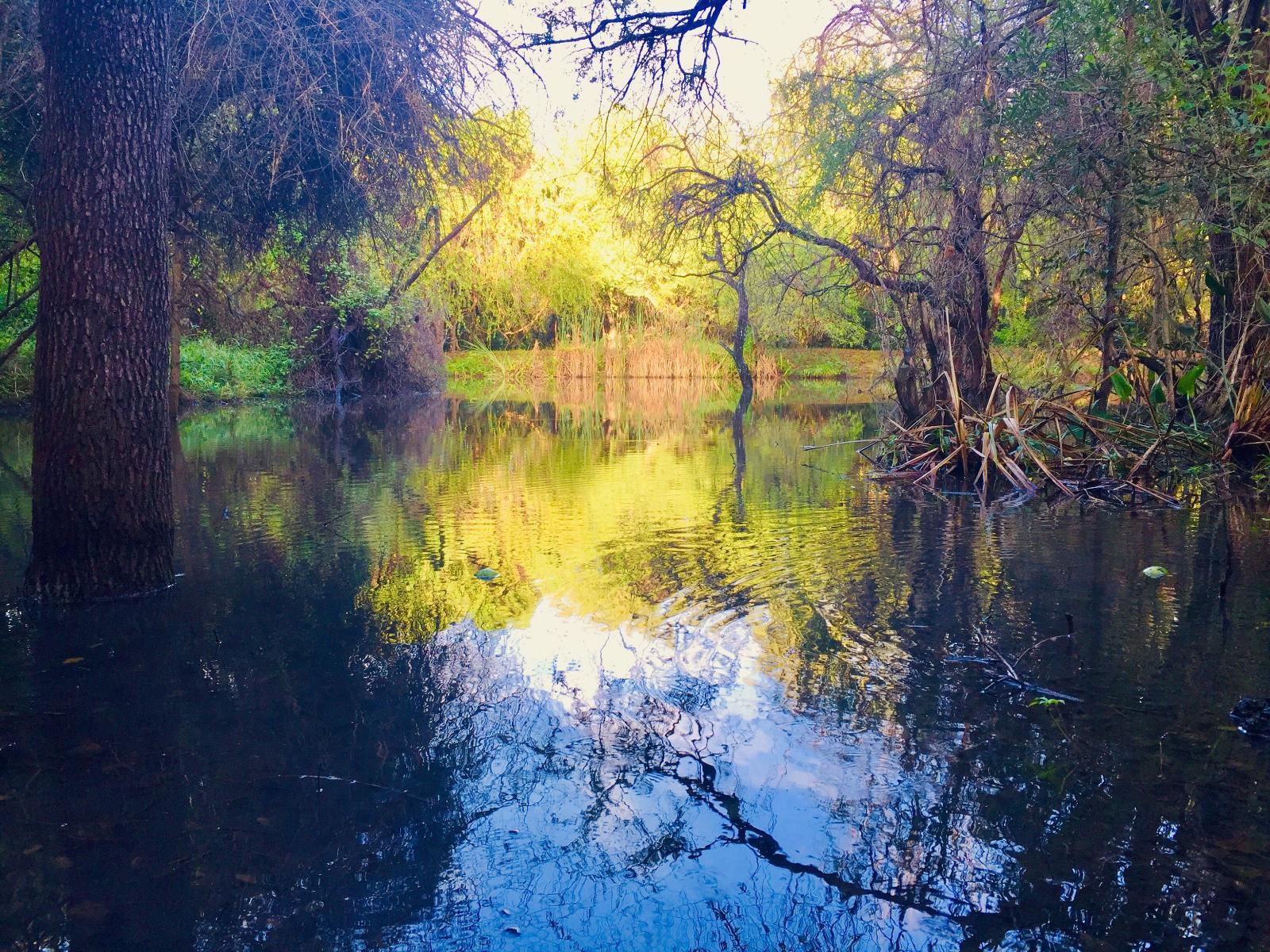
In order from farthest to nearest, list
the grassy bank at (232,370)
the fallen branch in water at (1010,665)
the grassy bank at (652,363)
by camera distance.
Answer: the grassy bank at (652,363) → the grassy bank at (232,370) → the fallen branch in water at (1010,665)

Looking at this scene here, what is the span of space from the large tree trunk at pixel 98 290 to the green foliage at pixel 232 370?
759 inches

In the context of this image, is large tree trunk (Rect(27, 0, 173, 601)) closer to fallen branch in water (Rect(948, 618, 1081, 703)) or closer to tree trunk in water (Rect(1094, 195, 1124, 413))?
fallen branch in water (Rect(948, 618, 1081, 703))

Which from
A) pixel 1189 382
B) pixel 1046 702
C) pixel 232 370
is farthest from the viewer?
pixel 232 370

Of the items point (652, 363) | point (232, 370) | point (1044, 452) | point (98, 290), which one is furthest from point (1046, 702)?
point (652, 363)

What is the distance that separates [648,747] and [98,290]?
3887mm

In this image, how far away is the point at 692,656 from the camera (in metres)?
4.97

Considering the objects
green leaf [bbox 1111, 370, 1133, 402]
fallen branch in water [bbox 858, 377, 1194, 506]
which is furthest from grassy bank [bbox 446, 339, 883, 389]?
green leaf [bbox 1111, 370, 1133, 402]

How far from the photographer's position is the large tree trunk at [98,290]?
5.37 meters

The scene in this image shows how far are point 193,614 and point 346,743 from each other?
220 cm

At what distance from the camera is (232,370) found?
2525 centimetres

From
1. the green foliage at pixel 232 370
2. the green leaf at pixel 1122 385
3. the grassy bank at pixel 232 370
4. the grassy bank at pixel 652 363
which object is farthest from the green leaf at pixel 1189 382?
the grassy bank at pixel 652 363

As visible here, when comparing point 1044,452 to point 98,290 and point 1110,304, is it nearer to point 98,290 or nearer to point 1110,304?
point 1110,304

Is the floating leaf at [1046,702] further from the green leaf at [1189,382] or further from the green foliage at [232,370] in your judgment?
the green foliage at [232,370]

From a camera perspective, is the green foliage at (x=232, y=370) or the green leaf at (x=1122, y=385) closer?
the green leaf at (x=1122, y=385)
